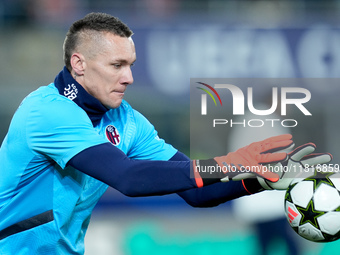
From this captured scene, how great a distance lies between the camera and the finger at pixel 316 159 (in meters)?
2.95

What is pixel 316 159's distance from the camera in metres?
2.95

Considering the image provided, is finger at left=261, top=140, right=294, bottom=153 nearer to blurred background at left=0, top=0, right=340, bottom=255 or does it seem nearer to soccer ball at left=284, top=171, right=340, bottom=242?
soccer ball at left=284, top=171, right=340, bottom=242

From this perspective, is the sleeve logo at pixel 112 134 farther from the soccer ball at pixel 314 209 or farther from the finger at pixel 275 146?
the soccer ball at pixel 314 209

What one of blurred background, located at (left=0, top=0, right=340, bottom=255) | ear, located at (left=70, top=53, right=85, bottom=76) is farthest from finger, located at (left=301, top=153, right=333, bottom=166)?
blurred background, located at (left=0, top=0, right=340, bottom=255)

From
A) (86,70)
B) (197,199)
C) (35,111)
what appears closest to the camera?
(35,111)

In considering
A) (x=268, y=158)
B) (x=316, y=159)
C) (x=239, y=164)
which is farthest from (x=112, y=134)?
(x=316, y=159)

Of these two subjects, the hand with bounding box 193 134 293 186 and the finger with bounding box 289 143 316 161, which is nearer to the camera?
the hand with bounding box 193 134 293 186

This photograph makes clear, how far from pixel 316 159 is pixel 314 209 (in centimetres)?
36

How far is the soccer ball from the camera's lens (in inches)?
122

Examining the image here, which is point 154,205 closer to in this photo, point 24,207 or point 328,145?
point 328,145

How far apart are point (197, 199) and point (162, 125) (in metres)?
3.93

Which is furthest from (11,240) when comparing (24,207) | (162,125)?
(162,125)

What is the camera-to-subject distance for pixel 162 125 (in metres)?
7.11

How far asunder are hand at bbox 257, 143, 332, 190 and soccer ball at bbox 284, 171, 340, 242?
0.38 ft
